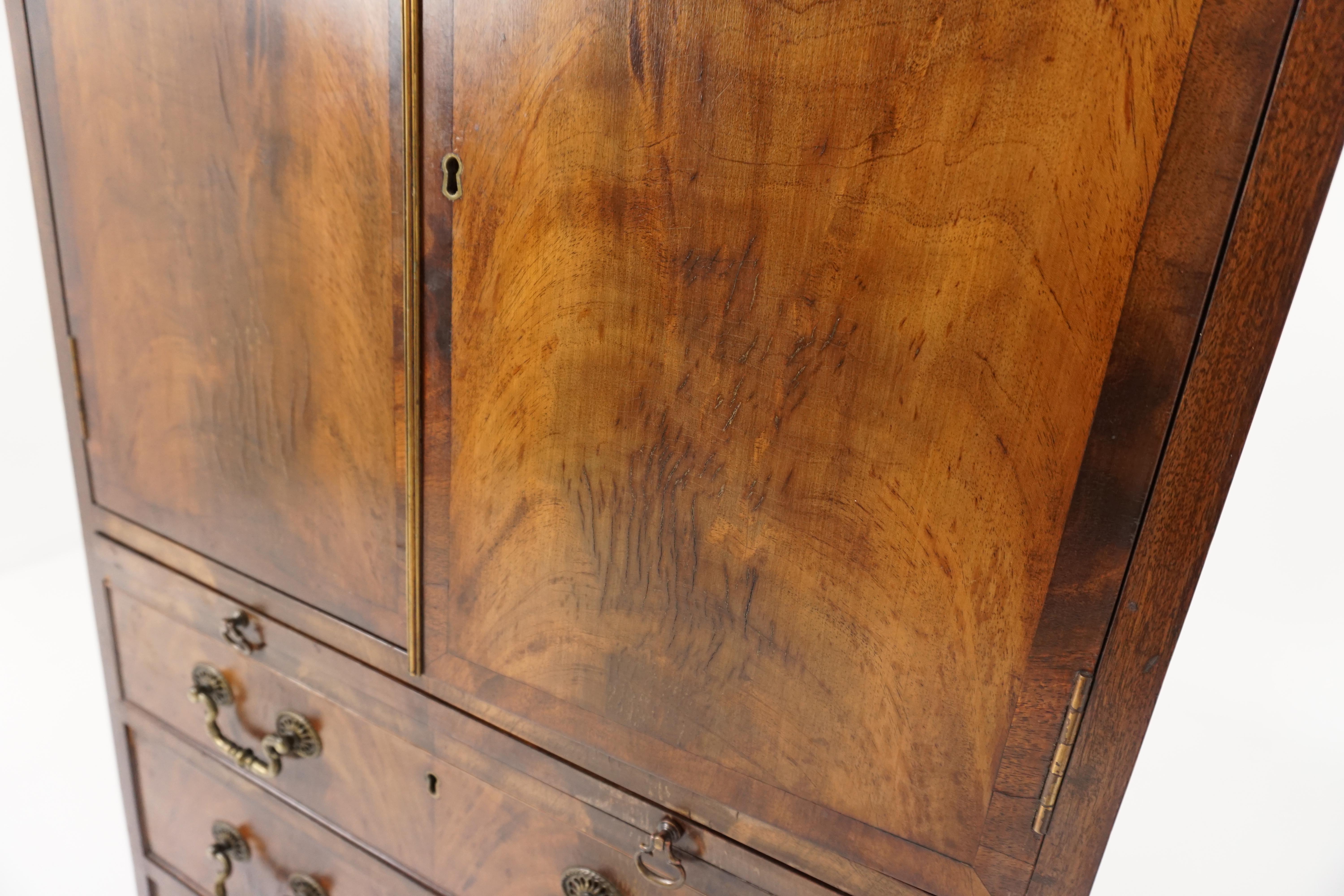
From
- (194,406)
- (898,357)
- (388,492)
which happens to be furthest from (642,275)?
(194,406)

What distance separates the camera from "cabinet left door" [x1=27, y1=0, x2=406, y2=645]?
1.70 feet

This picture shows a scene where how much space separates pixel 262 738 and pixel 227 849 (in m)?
0.15

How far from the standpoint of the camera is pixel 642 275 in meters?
0.44

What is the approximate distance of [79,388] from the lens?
743 mm

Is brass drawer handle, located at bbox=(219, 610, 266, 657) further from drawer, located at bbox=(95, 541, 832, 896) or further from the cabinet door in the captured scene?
the cabinet door

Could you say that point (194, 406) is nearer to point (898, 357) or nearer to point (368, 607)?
point (368, 607)

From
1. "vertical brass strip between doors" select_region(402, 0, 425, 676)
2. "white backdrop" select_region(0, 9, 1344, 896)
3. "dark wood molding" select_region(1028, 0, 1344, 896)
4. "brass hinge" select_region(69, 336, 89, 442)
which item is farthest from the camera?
"brass hinge" select_region(69, 336, 89, 442)

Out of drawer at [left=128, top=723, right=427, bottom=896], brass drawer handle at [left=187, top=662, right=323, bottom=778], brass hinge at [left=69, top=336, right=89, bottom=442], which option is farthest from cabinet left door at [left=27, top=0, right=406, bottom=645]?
drawer at [left=128, top=723, right=427, bottom=896]

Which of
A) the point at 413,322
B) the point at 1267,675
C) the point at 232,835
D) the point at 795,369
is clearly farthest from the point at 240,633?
the point at 1267,675

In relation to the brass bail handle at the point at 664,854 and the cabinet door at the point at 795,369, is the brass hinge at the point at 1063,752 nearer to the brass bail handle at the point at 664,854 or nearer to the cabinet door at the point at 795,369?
the cabinet door at the point at 795,369

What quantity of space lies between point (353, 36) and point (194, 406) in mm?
338

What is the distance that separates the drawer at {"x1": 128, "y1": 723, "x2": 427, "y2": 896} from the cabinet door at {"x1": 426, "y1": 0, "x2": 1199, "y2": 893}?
1.02ft

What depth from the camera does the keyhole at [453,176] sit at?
0.48 m

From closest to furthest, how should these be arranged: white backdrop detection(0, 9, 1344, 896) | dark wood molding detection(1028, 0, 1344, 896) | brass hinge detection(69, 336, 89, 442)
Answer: dark wood molding detection(1028, 0, 1344, 896) → white backdrop detection(0, 9, 1344, 896) → brass hinge detection(69, 336, 89, 442)
